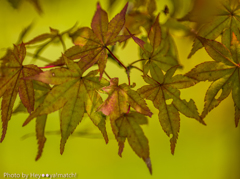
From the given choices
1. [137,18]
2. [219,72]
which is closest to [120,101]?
[219,72]

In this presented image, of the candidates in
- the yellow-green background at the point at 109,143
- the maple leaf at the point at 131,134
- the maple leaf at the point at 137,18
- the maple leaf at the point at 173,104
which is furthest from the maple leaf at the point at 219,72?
the yellow-green background at the point at 109,143

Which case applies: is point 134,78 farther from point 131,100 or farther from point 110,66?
point 131,100

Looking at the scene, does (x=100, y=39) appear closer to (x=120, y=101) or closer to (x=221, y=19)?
(x=120, y=101)

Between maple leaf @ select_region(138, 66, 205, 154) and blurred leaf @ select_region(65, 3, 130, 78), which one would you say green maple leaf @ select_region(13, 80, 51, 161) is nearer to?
blurred leaf @ select_region(65, 3, 130, 78)

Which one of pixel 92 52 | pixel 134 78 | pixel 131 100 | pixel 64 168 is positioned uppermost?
pixel 134 78

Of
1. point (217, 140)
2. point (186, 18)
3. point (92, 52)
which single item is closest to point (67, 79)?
point (92, 52)
